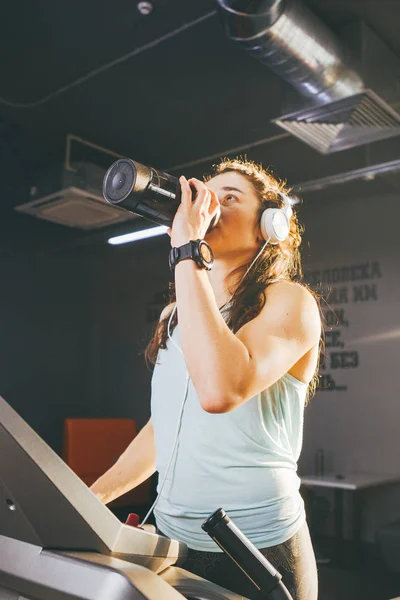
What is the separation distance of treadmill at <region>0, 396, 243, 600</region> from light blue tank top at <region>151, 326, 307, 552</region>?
→ 0.25 m

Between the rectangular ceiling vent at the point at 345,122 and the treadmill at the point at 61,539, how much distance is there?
292cm

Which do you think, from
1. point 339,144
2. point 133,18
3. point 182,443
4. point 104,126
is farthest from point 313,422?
point 182,443

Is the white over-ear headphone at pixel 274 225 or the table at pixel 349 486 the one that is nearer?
the white over-ear headphone at pixel 274 225

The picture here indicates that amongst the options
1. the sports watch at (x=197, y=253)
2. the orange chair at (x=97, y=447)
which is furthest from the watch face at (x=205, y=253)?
the orange chair at (x=97, y=447)

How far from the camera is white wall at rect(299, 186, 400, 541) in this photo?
4.60 metres

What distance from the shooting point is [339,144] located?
3555 millimetres

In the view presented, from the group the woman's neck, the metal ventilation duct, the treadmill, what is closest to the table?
the metal ventilation duct

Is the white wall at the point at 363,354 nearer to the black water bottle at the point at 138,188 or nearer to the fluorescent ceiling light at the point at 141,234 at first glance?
the fluorescent ceiling light at the point at 141,234

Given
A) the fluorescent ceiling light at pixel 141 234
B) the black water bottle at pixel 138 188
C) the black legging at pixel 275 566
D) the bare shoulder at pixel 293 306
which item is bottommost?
the black legging at pixel 275 566

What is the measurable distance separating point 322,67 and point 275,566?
102 inches

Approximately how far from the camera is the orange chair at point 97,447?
17.3ft

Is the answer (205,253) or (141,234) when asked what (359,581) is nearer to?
(141,234)

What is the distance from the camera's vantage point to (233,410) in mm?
912

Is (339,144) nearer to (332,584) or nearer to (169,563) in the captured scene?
(332,584)
